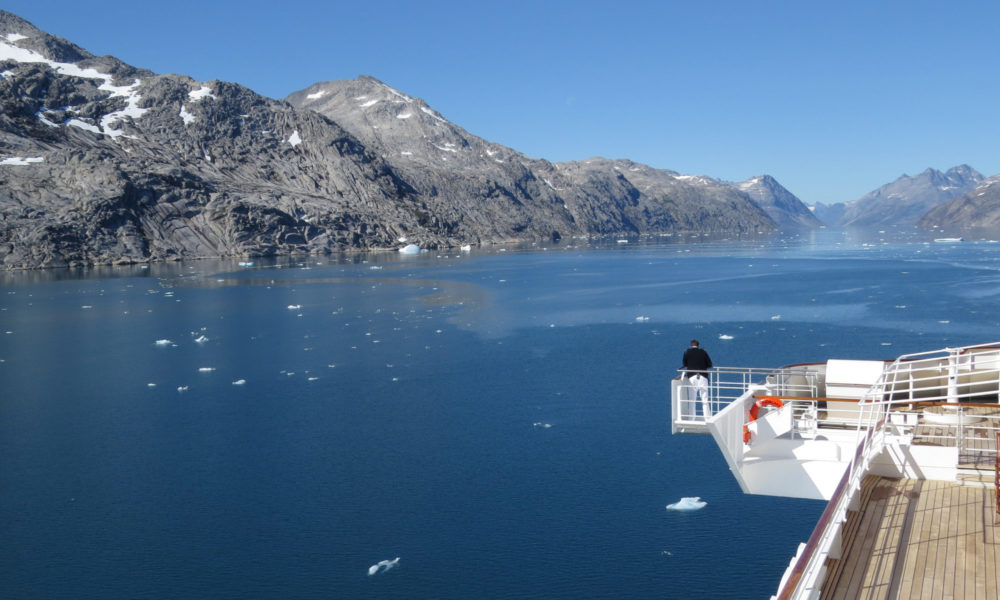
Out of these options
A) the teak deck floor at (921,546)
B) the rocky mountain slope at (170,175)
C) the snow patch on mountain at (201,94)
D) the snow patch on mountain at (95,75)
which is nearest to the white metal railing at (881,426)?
the teak deck floor at (921,546)

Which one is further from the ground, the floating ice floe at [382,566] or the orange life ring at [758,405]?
the orange life ring at [758,405]

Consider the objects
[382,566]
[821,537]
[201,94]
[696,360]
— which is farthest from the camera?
[201,94]

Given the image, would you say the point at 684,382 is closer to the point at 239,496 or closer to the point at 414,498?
the point at 414,498

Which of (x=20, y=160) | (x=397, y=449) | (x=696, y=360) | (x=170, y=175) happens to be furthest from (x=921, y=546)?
(x=170, y=175)

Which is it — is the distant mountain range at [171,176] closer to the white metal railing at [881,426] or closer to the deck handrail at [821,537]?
the white metal railing at [881,426]

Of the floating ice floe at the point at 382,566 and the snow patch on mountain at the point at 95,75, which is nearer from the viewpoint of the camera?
the floating ice floe at the point at 382,566

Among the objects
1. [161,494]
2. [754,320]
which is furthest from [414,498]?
[754,320]

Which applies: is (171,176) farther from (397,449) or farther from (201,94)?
(397,449)
